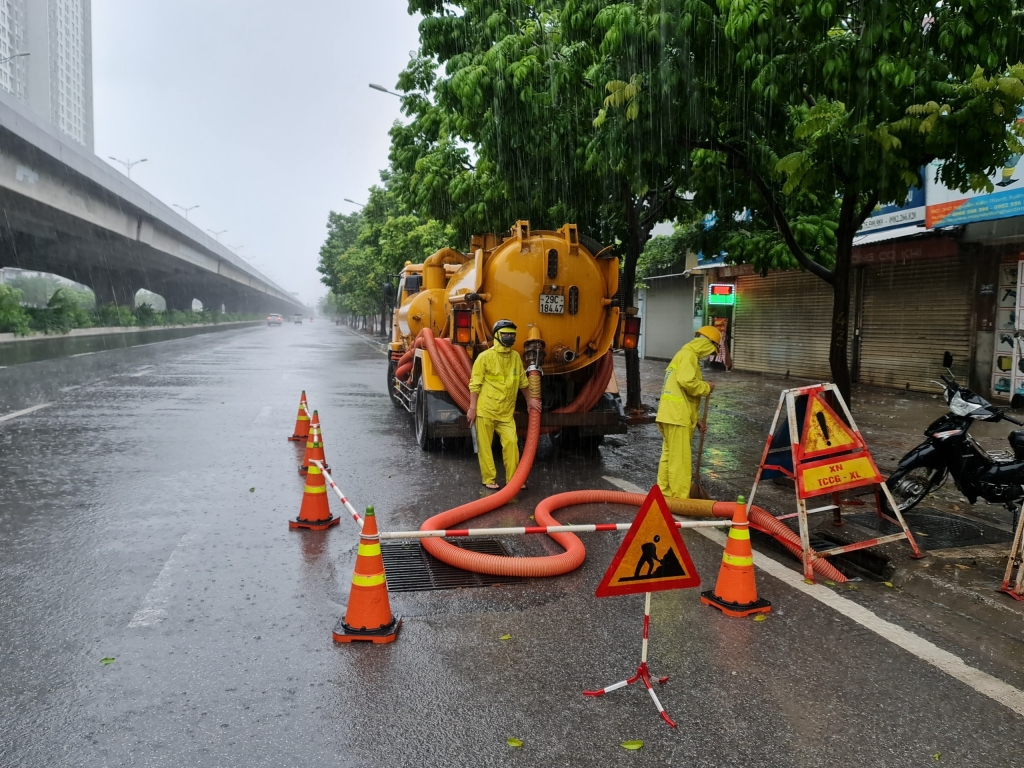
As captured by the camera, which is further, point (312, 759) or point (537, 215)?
point (537, 215)

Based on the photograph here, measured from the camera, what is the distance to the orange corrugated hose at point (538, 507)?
5.12 metres

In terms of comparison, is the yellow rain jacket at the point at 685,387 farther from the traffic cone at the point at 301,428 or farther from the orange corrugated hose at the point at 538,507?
the traffic cone at the point at 301,428

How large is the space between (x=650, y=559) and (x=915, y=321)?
14401 mm

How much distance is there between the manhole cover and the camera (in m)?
6.03

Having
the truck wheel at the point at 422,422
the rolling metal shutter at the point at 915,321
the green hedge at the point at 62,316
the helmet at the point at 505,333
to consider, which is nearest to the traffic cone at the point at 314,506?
the helmet at the point at 505,333

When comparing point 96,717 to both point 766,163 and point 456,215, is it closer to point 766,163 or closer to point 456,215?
point 766,163

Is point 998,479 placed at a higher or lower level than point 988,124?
lower

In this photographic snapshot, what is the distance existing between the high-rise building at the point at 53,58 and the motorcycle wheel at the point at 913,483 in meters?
117

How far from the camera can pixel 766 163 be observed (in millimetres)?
9180

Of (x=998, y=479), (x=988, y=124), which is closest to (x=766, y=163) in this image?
(x=988, y=124)

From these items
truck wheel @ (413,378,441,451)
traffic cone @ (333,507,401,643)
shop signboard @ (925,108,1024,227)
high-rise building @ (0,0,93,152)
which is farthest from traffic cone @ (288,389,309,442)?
Answer: high-rise building @ (0,0,93,152)

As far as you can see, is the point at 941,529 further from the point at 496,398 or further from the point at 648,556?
the point at 496,398

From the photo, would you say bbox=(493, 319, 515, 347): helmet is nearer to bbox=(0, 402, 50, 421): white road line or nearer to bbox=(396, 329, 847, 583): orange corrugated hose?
bbox=(396, 329, 847, 583): orange corrugated hose

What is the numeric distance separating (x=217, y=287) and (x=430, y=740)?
78.9 meters
